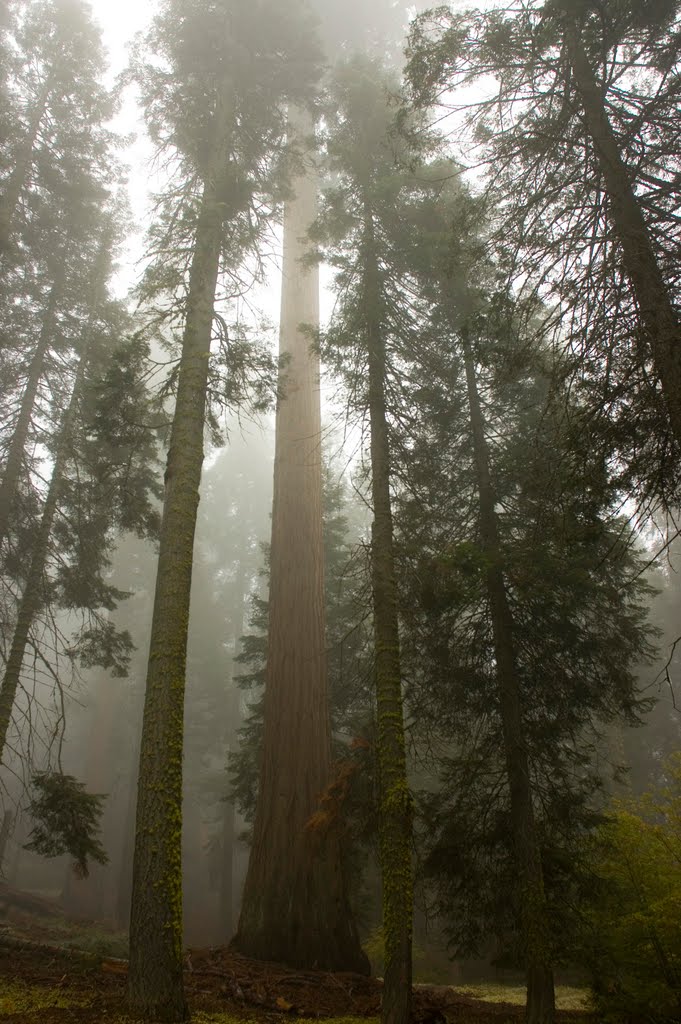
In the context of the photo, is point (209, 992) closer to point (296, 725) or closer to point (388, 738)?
point (388, 738)

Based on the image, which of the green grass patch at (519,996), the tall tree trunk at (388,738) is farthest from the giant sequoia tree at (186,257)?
the green grass patch at (519,996)

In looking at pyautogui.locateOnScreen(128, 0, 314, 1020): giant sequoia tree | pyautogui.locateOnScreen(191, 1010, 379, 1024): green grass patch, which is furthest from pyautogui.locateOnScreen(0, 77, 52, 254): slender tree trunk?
pyautogui.locateOnScreen(191, 1010, 379, 1024): green grass patch

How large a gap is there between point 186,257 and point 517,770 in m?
7.73

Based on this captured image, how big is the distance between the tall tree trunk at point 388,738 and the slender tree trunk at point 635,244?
307 cm

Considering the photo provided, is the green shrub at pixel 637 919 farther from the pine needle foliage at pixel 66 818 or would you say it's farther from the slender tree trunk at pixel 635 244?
the pine needle foliage at pixel 66 818

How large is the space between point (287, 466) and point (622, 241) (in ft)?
22.8

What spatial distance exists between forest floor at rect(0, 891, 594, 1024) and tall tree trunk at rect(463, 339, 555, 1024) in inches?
38.6

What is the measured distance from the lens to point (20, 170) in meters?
11.0

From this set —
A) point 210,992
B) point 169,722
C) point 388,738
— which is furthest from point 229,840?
point 169,722

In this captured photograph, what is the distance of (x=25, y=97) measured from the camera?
474 inches

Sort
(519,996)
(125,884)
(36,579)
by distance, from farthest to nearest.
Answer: (125,884) → (519,996) → (36,579)

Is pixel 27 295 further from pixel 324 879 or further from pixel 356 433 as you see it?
pixel 324 879

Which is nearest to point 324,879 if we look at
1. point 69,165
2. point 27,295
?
point 27,295

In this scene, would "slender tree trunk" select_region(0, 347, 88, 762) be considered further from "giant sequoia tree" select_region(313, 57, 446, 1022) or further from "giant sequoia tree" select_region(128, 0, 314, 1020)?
"giant sequoia tree" select_region(313, 57, 446, 1022)
